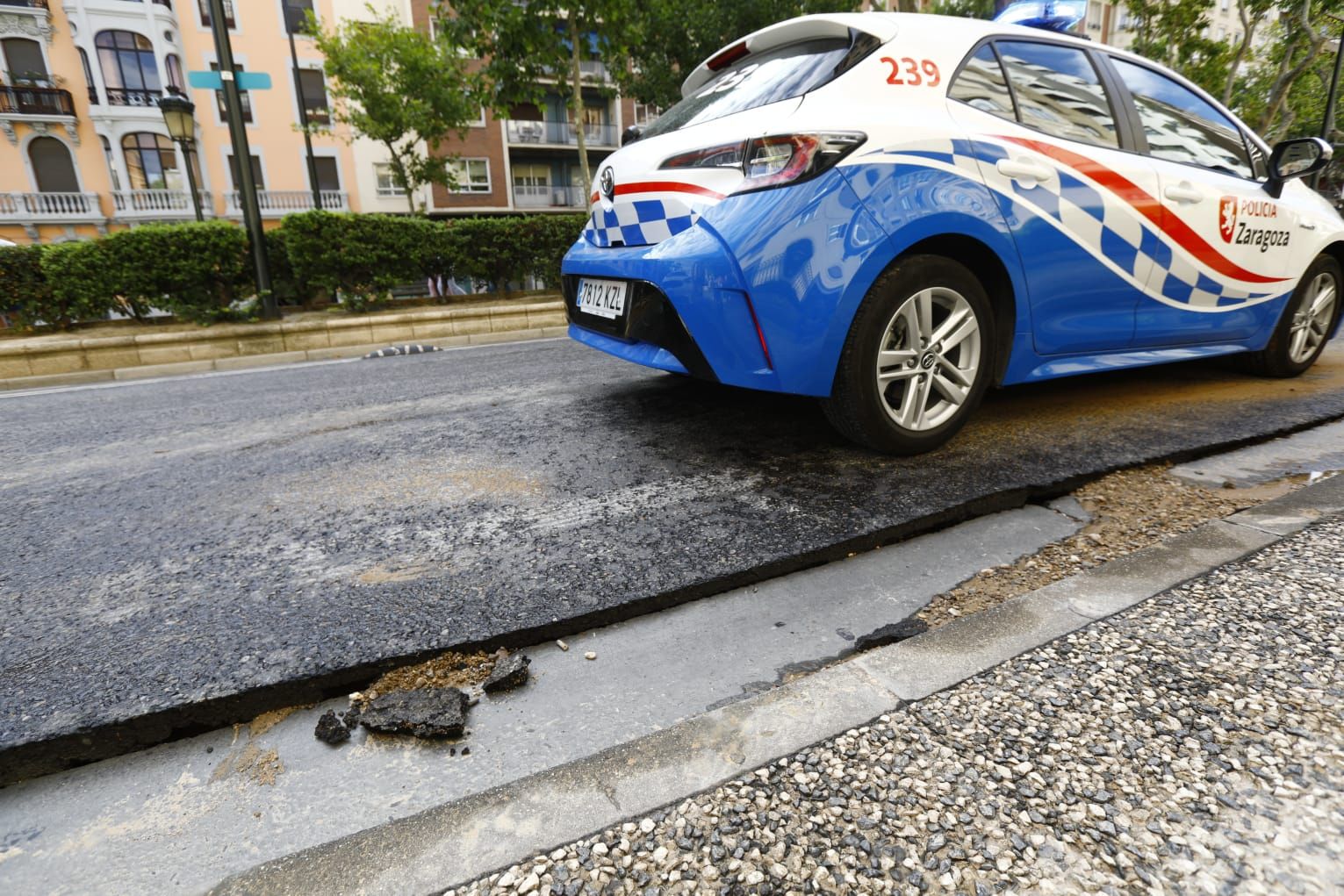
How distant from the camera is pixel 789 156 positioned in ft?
6.57

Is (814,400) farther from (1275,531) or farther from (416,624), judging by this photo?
(416,624)

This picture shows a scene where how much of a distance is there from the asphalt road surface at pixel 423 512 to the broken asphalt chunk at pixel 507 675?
86 mm

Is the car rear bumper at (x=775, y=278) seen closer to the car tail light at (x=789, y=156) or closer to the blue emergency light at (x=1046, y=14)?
the car tail light at (x=789, y=156)

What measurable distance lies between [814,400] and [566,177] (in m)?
32.0

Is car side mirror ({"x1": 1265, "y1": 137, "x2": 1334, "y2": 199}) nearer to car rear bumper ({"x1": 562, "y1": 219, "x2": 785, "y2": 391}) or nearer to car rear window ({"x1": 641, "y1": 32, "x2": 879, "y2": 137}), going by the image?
car rear window ({"x1": 641, "y1": 32, "x2": 879, "y2": 137})

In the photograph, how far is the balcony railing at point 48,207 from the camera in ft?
80.4

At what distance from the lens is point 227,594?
1.68 metres

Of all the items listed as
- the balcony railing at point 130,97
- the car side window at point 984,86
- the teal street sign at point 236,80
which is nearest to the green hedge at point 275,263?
the teal street sign at point 236,80

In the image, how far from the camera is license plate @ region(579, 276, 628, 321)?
8.11 feet

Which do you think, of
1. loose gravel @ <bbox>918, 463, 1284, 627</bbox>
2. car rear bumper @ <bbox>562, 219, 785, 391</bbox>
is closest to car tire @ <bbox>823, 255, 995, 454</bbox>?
car rear bumper @ <bbox>562, 219, 785, 391</bbox>

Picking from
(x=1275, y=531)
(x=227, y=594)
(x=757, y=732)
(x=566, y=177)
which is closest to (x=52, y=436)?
(x=227, y=594)

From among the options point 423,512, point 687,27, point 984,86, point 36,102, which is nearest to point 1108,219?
point 984,86

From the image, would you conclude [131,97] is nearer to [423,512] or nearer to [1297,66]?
[423,512]

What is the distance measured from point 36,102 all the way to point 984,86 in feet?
114
